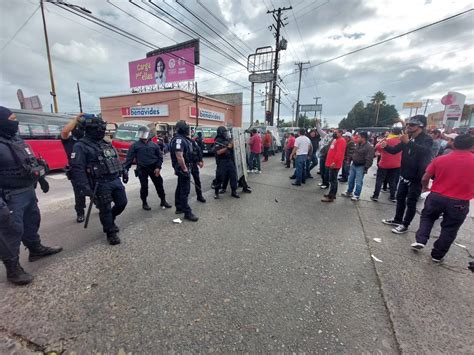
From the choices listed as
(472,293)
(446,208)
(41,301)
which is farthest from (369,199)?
(41,301)

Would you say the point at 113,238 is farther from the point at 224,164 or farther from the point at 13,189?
the point at 224,164

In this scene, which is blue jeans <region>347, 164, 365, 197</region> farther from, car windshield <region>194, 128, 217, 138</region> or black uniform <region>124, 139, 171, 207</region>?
car windshield <region>194, 128, 217, 138</region>

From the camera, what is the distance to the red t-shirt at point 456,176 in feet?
8.16

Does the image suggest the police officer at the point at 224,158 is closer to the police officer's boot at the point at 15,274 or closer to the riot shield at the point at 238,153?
the riot shield at the point at 238,153

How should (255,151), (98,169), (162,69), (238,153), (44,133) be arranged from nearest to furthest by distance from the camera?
(98,169) → (238,153) → (44,133) → (255,151) → (162,69)

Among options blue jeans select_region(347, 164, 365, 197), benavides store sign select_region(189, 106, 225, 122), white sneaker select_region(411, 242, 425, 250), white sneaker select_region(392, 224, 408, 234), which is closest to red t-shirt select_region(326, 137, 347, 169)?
blue jeans select_region(347, 164, 365, 197)

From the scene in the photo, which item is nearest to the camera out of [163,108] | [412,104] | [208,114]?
[163,108]

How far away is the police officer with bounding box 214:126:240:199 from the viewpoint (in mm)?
5016

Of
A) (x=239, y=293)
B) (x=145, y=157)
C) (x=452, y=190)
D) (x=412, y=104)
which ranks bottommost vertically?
(x=239, y=293)

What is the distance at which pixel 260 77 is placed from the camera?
68.0ft

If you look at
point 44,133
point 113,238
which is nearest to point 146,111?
point 44,133

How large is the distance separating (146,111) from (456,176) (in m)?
29.4

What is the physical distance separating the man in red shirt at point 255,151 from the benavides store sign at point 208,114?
19635 mm

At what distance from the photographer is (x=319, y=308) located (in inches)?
78.3
